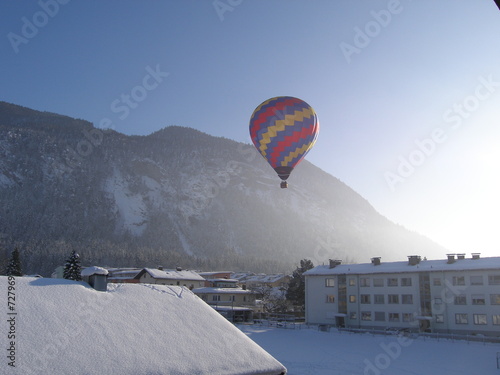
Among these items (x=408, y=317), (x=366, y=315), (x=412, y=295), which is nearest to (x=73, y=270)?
(x=366, y=315)

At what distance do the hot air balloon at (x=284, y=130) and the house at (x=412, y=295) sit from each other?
25.0m

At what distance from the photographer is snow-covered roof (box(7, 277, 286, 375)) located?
9.38m

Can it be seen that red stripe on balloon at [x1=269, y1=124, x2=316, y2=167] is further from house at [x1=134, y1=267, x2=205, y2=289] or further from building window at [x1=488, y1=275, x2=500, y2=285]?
house at [x1=134, y1=267, x2=205, y2=289]

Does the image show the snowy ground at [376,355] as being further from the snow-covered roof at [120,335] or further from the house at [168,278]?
the house at [168,278]

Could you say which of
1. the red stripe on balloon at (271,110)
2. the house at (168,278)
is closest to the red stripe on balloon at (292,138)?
the red stripe on balloon at (271,110)

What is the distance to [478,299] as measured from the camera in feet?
141

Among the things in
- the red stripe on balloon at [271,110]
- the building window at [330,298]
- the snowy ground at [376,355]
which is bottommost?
the snowy ground at [376,355]

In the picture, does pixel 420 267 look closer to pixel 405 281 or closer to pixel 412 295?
pixel 405 281

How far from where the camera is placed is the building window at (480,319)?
4212cm

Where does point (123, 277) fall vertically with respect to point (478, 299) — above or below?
above

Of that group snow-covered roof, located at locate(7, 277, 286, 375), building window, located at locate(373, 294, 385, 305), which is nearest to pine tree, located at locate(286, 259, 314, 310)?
building window, located at locate(373, 294, 385, 305)

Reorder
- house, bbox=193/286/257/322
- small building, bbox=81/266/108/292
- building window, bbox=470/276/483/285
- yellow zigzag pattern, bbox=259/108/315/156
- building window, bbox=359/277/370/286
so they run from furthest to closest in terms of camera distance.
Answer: house, bbox=193/286/257/322
building window, bbox=359/277/370/286
building window, bbox=470/276/483/285
yellow zigzag pattern, bbox=259/108/315/156
small building, bbox=81/266/108/292

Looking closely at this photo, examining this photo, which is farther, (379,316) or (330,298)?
(330,298)

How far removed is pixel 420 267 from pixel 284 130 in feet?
89.9
